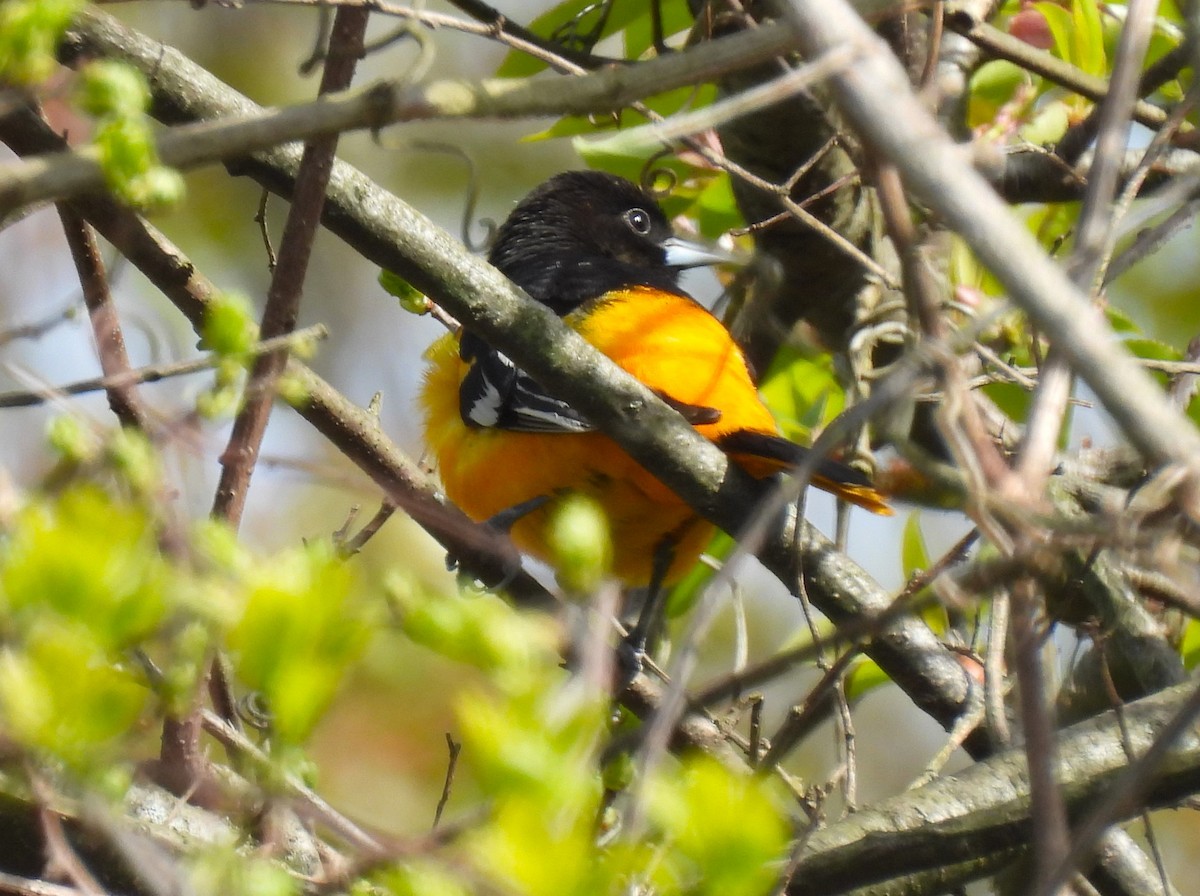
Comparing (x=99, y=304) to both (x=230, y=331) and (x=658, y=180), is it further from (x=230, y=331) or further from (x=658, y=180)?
(x=658, y=180)

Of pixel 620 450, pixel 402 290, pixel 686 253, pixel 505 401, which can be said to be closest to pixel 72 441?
pixel 402 290

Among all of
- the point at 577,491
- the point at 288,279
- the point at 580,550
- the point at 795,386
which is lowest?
the point at 580,550

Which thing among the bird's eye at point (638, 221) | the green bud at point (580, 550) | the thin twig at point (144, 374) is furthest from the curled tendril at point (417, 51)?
the bird's eye at point (638, 221)

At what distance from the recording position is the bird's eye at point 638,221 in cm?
466

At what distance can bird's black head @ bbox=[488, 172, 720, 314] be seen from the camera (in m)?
4.53

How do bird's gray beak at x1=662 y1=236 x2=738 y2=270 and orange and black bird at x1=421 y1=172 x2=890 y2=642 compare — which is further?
bird's gray beak at x1=662 y1=236 x2=738 y2=270

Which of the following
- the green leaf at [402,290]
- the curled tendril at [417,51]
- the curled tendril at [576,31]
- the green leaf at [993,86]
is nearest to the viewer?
the curled tendril at [417,51]

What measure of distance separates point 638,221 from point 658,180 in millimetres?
435

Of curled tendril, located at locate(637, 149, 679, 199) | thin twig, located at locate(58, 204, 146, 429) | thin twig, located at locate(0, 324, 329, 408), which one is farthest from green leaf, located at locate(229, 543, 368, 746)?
curled tendril, located at locate(637, 149, 679, 199)

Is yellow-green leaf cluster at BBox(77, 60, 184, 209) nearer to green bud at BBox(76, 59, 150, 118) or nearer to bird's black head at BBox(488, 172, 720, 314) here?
green bud at BBox(76, 59, 150, 118)

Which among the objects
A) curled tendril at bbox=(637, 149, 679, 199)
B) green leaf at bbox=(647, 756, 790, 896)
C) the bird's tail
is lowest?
green leaf at bbox=(647, 756, 790, 896)

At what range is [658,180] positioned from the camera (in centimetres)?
424

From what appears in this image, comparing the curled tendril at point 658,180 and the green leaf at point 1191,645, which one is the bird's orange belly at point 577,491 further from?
the green leaf at point 1191,645

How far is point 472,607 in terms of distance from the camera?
3.36 ft
